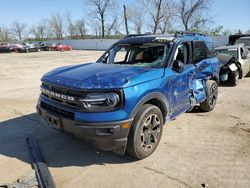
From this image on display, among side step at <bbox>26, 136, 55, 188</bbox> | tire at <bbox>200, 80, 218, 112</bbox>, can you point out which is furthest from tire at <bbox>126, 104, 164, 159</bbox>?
tire at <bbox>200, 80, 218, 112</bbox>

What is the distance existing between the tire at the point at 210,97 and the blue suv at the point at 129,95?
767mm

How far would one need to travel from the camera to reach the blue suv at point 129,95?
3.44 m

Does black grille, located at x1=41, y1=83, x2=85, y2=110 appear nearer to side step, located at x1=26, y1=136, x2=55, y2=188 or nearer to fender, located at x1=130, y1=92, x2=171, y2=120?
fender, located at x1=130, y1=92, x2=171, y2=120

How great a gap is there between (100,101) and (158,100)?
1.07 m

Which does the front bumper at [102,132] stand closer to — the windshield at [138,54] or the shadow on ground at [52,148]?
the shadow on ground at [52,148]

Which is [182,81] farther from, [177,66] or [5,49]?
[5,49]

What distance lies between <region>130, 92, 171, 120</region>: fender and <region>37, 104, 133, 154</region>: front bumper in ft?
0.65

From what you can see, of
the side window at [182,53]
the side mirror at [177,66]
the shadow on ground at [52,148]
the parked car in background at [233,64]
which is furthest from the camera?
the parked car in background at [233,64]

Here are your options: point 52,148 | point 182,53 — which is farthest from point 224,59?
point 52,148

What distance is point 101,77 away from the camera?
146 inches

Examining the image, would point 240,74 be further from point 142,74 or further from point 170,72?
point 142,74

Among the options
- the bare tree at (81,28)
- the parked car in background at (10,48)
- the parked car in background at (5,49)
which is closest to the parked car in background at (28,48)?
the parked car in background at (10,48)

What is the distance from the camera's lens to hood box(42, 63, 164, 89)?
3.49m

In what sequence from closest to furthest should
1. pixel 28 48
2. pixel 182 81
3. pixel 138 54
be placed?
1. pixel 182 81
2. pixel 138 54
3. pixel 28 48
